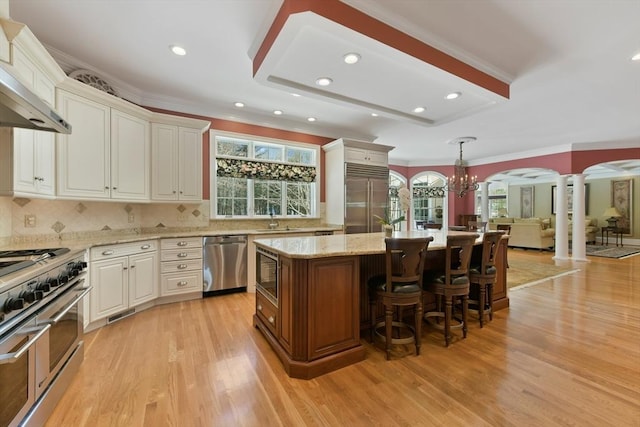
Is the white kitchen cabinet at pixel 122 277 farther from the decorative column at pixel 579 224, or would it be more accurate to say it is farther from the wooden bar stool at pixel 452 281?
the decorative column at pixel 579 224

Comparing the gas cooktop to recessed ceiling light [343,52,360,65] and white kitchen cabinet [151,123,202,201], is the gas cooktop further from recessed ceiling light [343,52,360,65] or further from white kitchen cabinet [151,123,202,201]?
recessed ceiling light [343,52,360,65]

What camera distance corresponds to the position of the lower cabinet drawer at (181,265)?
3.50 metres

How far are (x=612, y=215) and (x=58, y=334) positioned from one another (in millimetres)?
13494

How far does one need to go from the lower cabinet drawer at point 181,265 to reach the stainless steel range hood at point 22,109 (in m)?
2.01

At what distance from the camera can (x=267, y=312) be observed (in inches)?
101

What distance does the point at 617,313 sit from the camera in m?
3.20

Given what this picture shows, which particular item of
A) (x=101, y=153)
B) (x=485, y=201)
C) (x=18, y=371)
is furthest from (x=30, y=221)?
(x=485, y=201)

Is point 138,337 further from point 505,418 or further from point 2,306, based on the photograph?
point 505,418

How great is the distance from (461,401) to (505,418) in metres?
0.24

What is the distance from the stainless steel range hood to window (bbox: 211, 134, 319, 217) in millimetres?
2483

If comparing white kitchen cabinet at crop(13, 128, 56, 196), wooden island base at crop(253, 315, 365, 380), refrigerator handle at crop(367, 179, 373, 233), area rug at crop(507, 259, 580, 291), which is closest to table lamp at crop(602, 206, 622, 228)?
area rug at crop(507, 259, 580, 291)

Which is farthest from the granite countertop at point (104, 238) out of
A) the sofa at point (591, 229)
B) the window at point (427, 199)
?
the sofa at point (591, 229)

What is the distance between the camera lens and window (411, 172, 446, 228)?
8867 millimetres

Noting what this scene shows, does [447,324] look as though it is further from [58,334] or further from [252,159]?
[252,159]
